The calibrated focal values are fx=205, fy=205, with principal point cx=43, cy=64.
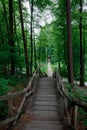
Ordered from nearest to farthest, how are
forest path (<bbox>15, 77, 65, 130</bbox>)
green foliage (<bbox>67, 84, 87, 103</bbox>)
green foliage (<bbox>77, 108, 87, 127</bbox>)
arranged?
forest path (<bbox>15, 77, 65, 130</bbox>) → green foliage (<bbox>77, 108, 87, 127</bbox>) → green foliage (<bbox>67, 84, 87, 103</bbox>)

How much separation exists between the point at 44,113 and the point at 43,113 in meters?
0.04

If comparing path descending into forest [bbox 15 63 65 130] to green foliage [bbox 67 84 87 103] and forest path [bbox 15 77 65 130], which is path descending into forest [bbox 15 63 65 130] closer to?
forest path [bbox 15 77 65 130]

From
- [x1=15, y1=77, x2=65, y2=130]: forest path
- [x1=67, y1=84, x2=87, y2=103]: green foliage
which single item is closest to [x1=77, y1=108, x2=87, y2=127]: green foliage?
[x1=15, y1=77, x2=65, y2=130]: forest path

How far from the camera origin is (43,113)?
856 cm

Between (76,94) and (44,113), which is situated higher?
(76,94)

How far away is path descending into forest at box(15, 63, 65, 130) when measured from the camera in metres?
6.84

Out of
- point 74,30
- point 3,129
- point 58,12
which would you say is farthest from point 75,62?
point 3,129

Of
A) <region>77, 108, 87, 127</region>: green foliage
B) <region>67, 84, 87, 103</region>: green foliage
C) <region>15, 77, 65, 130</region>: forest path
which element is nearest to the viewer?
<region>15, 77, 65, 130</region>: forest path

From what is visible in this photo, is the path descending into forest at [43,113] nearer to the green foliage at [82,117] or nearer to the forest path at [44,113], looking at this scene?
the forest path at [44,113]

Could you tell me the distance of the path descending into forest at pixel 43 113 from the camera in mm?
6838

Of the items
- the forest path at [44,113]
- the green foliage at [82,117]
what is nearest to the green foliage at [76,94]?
the forest path at [44,113]

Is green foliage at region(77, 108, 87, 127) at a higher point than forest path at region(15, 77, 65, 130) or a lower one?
lower

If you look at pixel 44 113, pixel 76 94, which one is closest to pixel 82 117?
pixel 44 113

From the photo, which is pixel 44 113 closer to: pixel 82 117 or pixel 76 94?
pixel 82 117
